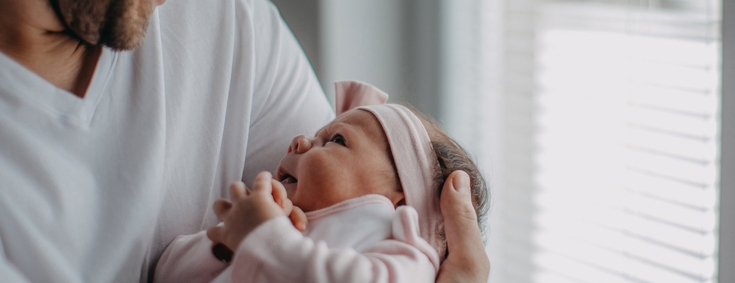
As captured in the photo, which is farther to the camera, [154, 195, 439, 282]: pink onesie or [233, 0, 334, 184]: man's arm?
[233, 0, 334, 184]: man's arm

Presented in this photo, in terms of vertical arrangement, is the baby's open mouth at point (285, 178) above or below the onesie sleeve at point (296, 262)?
above

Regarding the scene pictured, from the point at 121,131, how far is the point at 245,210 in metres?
0.27

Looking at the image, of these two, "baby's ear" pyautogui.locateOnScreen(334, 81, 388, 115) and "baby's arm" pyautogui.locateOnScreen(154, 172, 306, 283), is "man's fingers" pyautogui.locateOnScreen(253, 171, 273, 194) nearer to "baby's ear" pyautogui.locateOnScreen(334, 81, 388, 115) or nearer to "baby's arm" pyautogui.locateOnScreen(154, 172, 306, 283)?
"baby's arm" pyautogui.locateOnScreen(154, 172, 306, 283)

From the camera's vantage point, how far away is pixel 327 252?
0.70m

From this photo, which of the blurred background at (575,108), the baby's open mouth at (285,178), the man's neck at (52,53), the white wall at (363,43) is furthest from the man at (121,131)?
the white wall at (363,43)

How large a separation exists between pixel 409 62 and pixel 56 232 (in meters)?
1.57

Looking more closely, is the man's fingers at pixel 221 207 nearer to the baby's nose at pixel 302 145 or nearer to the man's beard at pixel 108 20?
the baby's nose at pixel 302 145

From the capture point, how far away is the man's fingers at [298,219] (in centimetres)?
78

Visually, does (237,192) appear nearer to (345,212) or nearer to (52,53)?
(345,212)

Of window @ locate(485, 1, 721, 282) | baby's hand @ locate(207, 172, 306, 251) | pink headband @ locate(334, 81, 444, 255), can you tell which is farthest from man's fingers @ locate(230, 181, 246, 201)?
window @ locate(485, 1, 721, 282)

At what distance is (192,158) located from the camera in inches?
35.8

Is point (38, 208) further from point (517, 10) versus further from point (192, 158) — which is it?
point (517, 10)

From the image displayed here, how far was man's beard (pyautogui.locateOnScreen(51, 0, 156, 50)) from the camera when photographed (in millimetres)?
754

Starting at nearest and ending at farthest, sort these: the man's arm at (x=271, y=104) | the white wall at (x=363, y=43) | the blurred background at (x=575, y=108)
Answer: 1. the man's arm at (x=271, y=104)
2. the blurred background at (x=575, y=108)
3. the white wall at (x=363, y=43)
